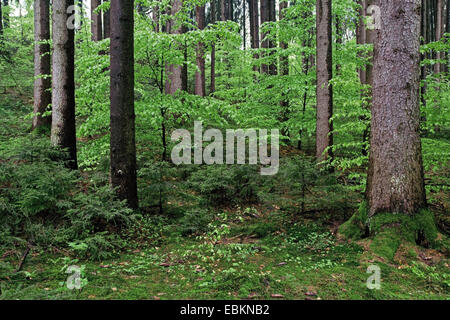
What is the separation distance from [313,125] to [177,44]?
5.31 meters

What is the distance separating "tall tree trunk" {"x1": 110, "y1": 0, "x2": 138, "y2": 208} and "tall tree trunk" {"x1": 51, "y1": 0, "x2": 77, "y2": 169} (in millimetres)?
2132

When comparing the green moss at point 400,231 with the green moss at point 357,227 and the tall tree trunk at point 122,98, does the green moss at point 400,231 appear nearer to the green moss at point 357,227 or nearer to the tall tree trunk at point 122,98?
the green moss at point 357,227

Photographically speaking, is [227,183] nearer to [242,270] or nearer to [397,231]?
[242,270]

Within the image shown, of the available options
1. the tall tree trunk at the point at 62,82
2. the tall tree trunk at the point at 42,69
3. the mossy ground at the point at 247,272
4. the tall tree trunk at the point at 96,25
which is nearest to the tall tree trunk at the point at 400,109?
the mossy ground at the point at 247,272

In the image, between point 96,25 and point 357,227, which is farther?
point 96,25

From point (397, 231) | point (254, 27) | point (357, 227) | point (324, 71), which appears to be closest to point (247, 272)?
point (357, 227)

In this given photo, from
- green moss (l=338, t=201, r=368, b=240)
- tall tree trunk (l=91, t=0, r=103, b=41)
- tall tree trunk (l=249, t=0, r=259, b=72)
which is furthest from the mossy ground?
tall tree trunk (l=249, t=0, r=259, b=72)

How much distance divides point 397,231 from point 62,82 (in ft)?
23.3

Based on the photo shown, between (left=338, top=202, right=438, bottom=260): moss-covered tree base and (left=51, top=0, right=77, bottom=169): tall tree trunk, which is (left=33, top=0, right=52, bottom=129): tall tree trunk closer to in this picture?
(left=51, top=0, right=77, bottom=169): tall tree trunk

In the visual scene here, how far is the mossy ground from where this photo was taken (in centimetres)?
294

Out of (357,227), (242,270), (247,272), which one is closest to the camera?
(247,272)

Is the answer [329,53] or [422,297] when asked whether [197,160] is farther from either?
[422,297]

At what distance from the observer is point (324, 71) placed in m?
7.92
